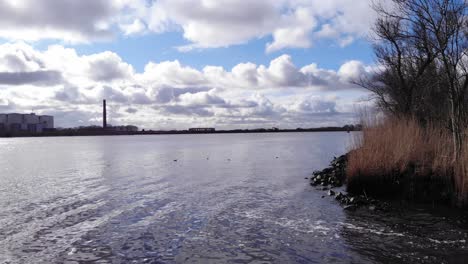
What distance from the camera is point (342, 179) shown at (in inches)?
864

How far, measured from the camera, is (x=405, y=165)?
638 inches

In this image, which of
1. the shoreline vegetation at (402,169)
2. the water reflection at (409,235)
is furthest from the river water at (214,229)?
the shoreline vegetation at (402,169)

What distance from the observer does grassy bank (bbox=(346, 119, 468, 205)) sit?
14.7 m

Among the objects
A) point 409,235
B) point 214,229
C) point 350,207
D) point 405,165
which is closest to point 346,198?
point 350,207

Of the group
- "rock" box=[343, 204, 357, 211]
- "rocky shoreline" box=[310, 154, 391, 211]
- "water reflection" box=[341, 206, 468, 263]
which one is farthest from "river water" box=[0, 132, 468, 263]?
"rocky shoreline" box=[310, 154, 391, 211]

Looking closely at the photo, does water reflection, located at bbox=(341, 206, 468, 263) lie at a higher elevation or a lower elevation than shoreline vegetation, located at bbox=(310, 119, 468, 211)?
lower

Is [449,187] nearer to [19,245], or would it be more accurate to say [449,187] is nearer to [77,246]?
[77,246]

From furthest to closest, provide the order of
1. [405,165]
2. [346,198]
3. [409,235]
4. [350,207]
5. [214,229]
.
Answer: [405,165], [346,198], [350,207], [214,229], [409,235]

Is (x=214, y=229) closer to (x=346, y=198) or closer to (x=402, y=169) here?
(x=346, y=198)

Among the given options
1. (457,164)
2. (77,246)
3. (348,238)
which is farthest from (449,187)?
(77,246)

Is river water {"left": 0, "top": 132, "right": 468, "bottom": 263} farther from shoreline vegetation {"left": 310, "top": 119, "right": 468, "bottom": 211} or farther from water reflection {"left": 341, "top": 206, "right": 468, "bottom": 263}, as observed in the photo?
shoreline vegetation {"left": 310, "top": 119, "right": 468, "bottom": 211}

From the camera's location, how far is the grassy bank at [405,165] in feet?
48.2

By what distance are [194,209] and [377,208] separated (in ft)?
21.8

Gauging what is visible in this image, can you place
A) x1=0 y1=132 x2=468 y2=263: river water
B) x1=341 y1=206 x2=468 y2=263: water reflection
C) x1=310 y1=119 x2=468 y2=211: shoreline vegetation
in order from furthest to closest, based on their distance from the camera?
x1=310 y1=119 x2=468 y2=211: shoreline vegetation, x1=0 y1=132 x2=468 y2=263: river water, x1=341 y1=206 x2=468 y2=263: water reflection
